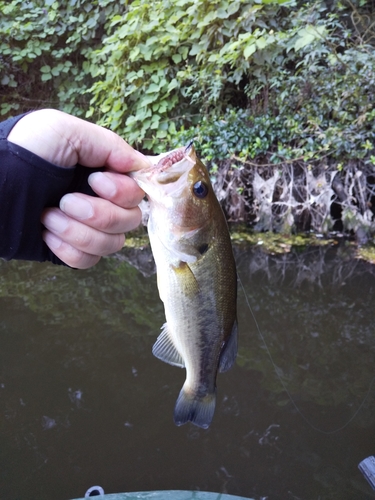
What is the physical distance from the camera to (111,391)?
10.2ft

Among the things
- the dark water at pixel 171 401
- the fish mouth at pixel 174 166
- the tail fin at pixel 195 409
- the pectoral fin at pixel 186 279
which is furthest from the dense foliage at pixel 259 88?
the tail fin at pixel 195 409

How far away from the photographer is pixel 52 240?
56.2 inches

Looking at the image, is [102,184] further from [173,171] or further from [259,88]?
[259,88]

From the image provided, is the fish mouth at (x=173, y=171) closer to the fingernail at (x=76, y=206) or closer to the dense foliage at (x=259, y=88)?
the fingernail at (x=76, y=206)

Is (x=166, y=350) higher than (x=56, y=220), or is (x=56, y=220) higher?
(x=56, y=220)

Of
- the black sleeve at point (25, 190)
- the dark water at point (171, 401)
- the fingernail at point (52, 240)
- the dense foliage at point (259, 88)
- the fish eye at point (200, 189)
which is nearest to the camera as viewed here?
the black sleeve at point (25, 190)

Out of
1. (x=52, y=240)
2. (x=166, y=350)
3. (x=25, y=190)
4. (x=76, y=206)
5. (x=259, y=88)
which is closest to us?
(x=25, y=190)

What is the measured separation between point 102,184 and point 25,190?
23 centimetres

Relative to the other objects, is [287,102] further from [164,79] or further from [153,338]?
[153,338]

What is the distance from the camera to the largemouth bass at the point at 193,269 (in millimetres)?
1304

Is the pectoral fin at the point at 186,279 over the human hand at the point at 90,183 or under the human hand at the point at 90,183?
under

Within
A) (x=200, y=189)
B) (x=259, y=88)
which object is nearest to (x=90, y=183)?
(x=200, y=189)

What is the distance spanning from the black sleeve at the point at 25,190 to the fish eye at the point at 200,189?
353mm

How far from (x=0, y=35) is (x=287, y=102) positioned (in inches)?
243
